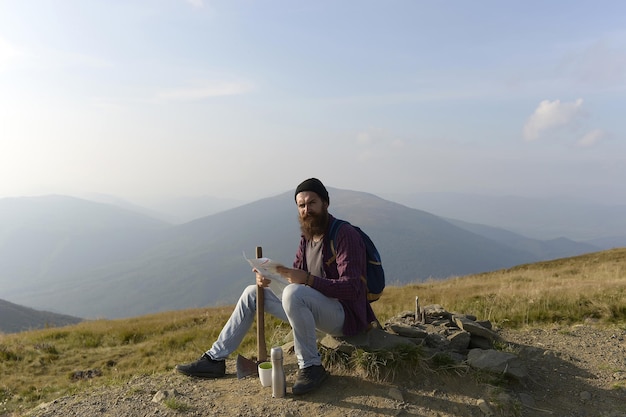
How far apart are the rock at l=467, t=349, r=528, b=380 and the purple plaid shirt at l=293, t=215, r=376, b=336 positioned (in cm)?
155

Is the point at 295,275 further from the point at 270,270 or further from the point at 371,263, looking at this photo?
the point at 371,263

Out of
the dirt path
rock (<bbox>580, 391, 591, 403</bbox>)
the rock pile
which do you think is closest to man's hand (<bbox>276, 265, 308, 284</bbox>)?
the rock pile

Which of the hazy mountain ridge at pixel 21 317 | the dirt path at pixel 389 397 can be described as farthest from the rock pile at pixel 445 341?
the hazy mountain ridge at pixel 21 317

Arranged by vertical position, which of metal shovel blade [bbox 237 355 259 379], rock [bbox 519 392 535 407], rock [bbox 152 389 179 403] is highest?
metal shovel blade [bbox 237 355 259 379]

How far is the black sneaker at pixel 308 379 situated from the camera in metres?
4.69

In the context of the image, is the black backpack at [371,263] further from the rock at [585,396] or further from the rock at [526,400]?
the rock at [585,396]

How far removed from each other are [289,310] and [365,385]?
4.39 ft

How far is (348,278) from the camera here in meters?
4.51

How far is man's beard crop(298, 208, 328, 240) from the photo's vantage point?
482cm

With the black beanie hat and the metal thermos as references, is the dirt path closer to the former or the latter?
the metal thermos

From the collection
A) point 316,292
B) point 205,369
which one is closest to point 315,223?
point 316,292

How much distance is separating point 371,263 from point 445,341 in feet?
7.14

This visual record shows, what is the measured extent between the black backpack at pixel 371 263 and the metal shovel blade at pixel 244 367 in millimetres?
1853

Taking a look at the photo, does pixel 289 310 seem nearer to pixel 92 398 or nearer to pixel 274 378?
pixel 274 378
